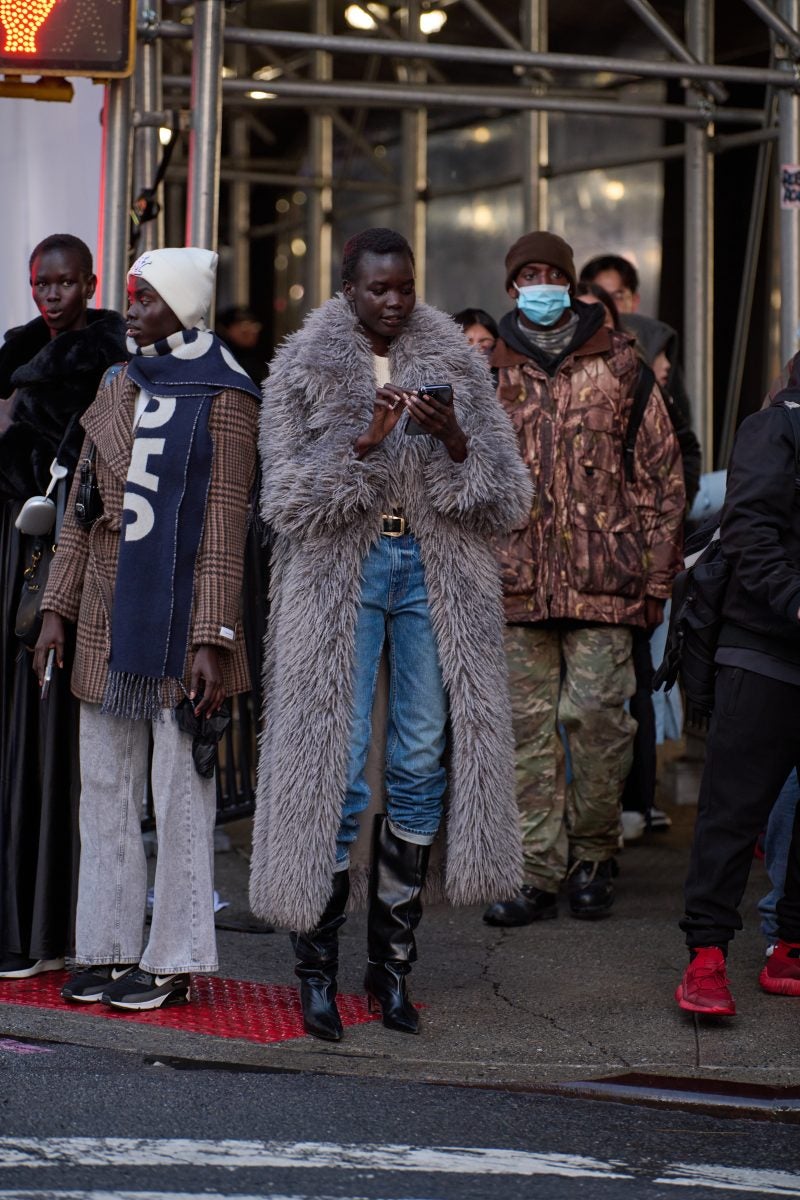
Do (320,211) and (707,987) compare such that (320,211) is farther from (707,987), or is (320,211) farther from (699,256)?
(707,987)

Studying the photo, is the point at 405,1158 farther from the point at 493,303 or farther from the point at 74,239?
the point at 493,303

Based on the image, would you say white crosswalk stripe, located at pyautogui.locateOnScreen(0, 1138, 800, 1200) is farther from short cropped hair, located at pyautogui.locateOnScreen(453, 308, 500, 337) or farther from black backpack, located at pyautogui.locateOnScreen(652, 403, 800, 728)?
short cropped hair, located at pyautogui.locateOnScreen(453, 308, 500, 337)

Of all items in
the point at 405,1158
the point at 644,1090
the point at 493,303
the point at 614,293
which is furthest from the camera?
the point at 493,303

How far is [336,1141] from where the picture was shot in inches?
154

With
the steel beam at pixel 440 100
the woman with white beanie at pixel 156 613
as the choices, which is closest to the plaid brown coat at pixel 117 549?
the woman with white beanie at pixel 156 613

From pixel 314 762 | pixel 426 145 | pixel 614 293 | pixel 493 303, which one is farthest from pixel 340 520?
pixel 426 145

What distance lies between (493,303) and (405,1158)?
10505 millimetres

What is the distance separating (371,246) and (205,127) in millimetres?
2693

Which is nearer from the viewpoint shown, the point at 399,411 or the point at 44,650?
the point at 399,411

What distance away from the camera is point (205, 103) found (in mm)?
7234

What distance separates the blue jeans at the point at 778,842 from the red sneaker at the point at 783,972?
9.4 inches

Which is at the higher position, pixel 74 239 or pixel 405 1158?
Result: pixel 74 239

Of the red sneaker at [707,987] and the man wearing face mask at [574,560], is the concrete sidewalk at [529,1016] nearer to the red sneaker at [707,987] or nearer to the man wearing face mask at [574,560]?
the red sneaker at [707,987]

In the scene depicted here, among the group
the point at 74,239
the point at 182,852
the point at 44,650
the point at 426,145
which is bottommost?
the point at 182,852
